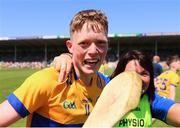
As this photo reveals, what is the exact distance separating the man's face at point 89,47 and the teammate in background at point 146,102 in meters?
0.26

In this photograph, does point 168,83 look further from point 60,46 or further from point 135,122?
point 60,46

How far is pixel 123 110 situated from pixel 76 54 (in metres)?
1.16

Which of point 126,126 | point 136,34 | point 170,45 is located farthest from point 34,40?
point 126,126

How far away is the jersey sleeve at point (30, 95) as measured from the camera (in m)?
2.48

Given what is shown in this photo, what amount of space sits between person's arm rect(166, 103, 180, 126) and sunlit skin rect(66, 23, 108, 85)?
0.84 m

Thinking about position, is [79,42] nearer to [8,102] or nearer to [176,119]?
[8,102]

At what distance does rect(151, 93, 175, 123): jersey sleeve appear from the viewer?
10.8 ft

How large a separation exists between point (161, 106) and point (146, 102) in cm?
27

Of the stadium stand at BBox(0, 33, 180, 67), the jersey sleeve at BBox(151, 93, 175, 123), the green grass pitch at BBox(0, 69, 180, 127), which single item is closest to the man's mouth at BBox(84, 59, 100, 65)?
the jersey sleeve at BBox(151, 93, 175, 123)

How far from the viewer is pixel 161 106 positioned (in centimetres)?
340

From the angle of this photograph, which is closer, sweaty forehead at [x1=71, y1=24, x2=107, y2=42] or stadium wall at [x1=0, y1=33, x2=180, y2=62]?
sweaty forehead at [x1=71, y1=24, x2=107, y2=42]

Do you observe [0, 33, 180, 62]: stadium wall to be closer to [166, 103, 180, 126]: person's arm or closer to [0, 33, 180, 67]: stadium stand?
[0, 33, 180, 67]: stadium stand

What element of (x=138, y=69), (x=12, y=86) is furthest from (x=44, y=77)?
(x=12, y=86)

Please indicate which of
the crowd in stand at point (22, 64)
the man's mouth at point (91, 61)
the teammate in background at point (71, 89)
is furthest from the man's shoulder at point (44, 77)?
the crowd in stand at point (22, 64)
